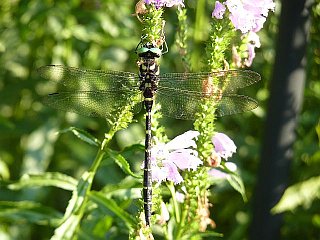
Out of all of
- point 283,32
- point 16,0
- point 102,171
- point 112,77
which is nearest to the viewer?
point 112,77

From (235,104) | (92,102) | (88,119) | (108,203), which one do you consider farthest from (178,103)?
(88,119)

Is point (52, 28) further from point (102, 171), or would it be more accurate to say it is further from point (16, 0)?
point (102, 171)

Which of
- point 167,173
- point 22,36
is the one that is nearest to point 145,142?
point 167,173

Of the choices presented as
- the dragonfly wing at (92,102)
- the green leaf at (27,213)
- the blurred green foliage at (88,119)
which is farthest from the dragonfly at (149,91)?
the blurred green foliage at (88,119)

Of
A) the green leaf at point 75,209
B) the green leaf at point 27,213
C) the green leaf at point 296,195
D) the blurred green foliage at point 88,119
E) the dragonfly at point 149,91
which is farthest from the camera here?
the blurred green foliage at point 88,119

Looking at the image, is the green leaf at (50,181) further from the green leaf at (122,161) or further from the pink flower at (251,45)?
the pink flower at (251,45)

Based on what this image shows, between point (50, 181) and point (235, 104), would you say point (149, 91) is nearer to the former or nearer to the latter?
point (235, 104)
